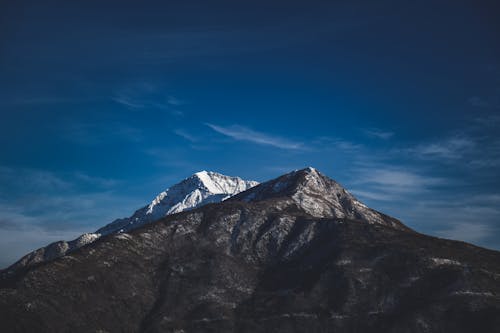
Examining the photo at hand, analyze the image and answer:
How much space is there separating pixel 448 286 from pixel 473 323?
2034 centimetres

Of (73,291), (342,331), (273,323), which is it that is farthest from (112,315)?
(342,331)

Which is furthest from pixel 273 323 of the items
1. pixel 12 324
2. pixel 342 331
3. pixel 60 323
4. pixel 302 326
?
pixel 12 324

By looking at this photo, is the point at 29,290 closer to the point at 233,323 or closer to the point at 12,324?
the point at 12,324

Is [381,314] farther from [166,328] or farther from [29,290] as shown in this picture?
[29,290]

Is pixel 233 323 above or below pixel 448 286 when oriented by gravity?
below

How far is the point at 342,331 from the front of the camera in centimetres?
18938

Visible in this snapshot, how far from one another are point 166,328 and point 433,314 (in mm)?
88320

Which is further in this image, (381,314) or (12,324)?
(381,314)

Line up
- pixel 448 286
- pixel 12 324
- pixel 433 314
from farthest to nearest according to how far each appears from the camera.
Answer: pixel 448 286, pixel 433 314, pixel 12 324

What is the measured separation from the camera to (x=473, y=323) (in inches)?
7131

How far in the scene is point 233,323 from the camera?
198 m

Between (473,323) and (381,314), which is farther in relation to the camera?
(381,314)

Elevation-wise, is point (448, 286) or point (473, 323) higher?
point (448, 286)

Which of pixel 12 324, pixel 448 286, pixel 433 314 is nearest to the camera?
pixel 12 324
